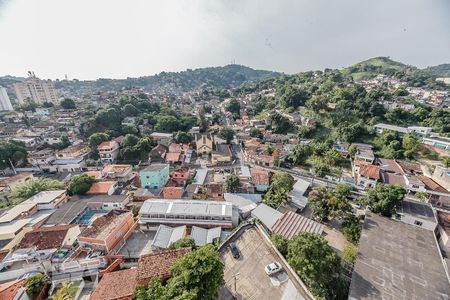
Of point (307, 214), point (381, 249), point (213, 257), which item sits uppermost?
point (213, 257)

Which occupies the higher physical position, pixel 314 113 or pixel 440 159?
pixel 314 113

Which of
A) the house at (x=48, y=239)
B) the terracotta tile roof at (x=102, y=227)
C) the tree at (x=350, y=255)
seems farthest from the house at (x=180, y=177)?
the tree at (x=350, y=255)

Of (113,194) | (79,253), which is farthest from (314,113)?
(79,253)

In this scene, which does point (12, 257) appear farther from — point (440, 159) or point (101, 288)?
point (440, 159)

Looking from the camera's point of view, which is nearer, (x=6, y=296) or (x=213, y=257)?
(x=213, y=257)

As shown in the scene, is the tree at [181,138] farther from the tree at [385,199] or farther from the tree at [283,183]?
the tree at [385,199]

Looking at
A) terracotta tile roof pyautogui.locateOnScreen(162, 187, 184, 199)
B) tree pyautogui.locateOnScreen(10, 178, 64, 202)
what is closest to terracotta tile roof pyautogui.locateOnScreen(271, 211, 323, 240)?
Answer: terracotta tile roof pyautogui.locateOnScreen(162, 187, 184, 199)

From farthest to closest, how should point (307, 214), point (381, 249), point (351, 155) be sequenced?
point (351, 155) < point (307, 214) < point (381, 249)
